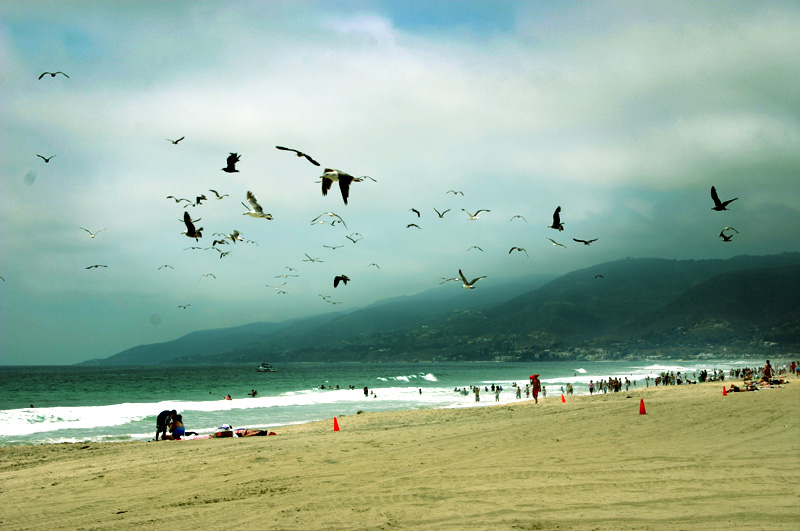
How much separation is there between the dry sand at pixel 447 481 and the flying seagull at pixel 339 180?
4556 mm

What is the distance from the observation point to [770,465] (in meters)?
9.42

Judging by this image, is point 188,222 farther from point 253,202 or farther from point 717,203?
point 717,203

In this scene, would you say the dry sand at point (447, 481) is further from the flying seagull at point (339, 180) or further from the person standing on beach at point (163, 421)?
the flying seagull at point (339, 180)

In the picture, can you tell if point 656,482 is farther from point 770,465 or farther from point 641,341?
point 641,341

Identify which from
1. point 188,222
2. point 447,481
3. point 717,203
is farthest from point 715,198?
point 188,222

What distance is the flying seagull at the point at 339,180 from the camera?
574 cm

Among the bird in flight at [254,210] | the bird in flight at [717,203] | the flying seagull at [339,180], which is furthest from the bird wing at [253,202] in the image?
the bird in flight at [717,203]

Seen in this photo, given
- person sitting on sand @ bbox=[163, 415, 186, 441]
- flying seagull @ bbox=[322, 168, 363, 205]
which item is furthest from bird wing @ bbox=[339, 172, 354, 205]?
person sitting on sand @ bbox=[163, 415, 186, 441]

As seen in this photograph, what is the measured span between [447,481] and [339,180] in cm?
620

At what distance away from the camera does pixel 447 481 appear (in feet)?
30.3

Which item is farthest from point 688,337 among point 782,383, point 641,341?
point 782,383

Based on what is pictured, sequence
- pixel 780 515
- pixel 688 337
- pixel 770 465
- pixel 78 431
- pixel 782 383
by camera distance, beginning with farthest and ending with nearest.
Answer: pixel 688 337, pixel 782 383, pixel 78 431, pixel 770 465, pixel 780 515

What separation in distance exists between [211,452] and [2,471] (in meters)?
5.39

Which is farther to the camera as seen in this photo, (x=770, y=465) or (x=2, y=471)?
(x=2, y=471)
